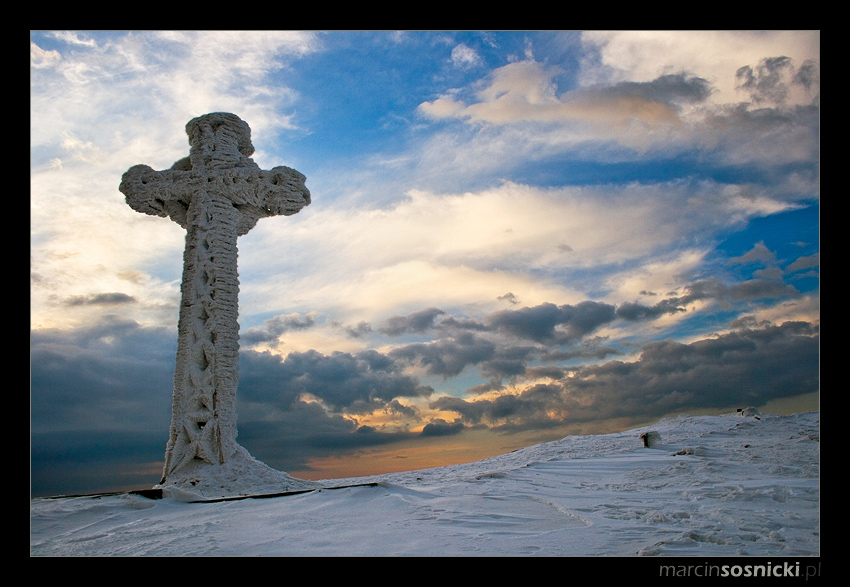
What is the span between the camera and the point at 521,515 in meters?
6.38

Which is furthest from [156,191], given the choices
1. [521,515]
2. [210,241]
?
[521,515]

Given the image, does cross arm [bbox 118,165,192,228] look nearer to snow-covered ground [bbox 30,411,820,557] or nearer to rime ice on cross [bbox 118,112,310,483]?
rime ice on cross [bbox 118,112,310,483]

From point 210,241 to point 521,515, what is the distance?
772 cm

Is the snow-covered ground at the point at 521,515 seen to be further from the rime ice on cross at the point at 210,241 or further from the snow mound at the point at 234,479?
the rime ice on cross at the point at 210,241

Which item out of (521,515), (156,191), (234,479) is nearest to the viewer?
(521,515)

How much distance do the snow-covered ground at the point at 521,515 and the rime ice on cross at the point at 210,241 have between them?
6.52 feet

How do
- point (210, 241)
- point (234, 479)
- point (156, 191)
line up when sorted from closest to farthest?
1. point (234, 479)
2. point (210, 241)
3. point (156, 191)

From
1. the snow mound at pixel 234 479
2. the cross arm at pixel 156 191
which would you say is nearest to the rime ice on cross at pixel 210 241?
the cross arm at pixel 156 191

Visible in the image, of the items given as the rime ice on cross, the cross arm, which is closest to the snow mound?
the rime ice on cross

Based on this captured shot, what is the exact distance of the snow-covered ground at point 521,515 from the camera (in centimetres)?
536

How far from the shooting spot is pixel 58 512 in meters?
7.13

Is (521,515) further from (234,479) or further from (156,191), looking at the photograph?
(156,191)

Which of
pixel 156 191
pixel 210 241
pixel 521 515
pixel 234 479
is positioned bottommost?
pixel 234 479

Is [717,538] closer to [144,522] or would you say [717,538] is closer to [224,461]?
[144,522]
